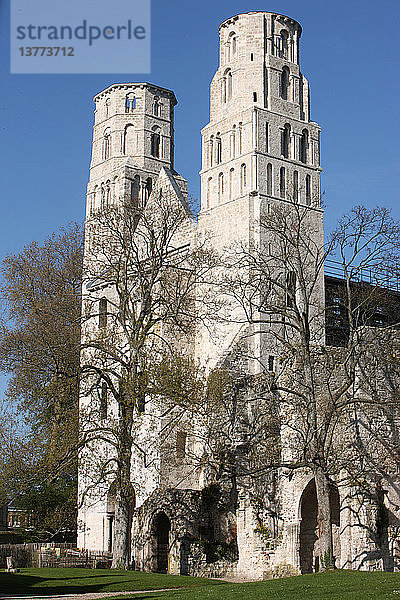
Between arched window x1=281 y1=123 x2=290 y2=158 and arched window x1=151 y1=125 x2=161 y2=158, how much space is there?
10.6 metres

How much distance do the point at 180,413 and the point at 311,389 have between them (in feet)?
16.5

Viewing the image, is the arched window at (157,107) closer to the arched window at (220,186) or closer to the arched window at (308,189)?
the arched window at (220,186)

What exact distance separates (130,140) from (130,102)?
204cm

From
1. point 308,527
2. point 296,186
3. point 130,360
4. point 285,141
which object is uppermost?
point 285,141

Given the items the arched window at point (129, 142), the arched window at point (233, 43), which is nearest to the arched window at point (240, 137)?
the arched window at point (233, 43)

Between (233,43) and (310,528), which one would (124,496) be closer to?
(310,528)

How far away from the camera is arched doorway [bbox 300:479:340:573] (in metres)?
24.7

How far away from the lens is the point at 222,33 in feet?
111

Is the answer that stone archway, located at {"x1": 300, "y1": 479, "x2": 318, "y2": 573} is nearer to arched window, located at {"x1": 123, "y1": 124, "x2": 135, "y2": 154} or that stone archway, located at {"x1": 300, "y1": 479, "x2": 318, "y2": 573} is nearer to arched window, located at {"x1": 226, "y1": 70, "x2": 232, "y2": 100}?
arched window, located at {"x1": 226, "y1": 70, "x2": 232, "y2": 100}

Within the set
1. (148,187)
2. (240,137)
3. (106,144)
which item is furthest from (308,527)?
(106,144)

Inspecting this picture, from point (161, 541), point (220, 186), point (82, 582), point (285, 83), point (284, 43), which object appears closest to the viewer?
point (82, 582)

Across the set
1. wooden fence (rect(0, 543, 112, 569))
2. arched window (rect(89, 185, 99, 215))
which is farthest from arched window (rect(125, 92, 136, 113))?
wooden fence (rect(0, 543, 112, 569))

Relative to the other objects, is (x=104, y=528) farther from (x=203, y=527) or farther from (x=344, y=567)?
(x=344, y=567)

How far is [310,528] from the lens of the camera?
83.7 feet
